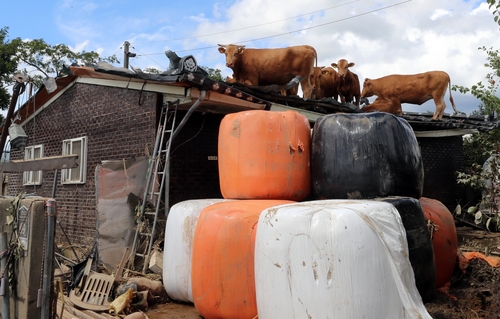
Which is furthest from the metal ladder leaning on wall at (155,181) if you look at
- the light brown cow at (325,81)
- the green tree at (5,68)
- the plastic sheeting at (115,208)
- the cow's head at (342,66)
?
the green tree at (5,68)

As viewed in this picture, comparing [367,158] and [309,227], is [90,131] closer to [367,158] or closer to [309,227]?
[367,158]

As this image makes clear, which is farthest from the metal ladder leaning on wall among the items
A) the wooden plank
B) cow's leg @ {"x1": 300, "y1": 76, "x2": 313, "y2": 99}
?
cow's leg @ {"x1": 300, "y1": 76, "x2": 313, "y2": 99}

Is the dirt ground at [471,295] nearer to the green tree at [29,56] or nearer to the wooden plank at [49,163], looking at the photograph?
the wooden plank at [49,163]

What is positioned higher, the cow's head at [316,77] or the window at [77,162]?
the cow's head at [316,77]

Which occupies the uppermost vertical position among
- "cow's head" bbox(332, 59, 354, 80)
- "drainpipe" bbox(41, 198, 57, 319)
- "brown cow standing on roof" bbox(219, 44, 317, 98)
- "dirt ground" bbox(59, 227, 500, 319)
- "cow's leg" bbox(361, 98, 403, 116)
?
"cow's head" bbox(332, 59, 354, 80)

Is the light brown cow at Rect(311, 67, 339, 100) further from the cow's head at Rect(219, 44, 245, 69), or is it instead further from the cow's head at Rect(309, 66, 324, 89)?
the cow's head at Rect(219, 44, 245, 69)

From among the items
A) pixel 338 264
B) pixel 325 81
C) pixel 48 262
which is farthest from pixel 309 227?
pixel 325 81

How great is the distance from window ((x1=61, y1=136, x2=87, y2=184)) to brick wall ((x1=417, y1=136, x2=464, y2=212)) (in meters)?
8.36

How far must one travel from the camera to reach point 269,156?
4.21 metres

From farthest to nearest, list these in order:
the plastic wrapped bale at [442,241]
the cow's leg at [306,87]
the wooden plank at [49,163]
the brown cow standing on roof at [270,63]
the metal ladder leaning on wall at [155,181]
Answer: the cow's leg at [306,87] → the brown cow standing on roof at [270,63] → the metal ladder leaning on wall at [155,181] → the wooden plank at [49,163] → the plastic wrapped bale at [442,241]

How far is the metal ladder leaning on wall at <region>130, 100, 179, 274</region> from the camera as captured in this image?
Result: 20.4 feet

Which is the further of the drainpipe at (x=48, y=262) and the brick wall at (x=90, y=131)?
the brick wall at (x=90, y=131)

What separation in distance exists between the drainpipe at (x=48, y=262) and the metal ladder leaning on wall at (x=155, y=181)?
2.55 metres

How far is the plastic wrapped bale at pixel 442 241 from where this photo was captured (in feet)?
14.3
